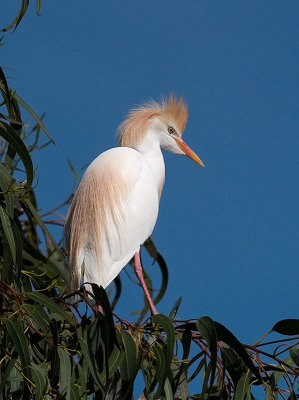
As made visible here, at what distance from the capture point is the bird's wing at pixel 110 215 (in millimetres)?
3053

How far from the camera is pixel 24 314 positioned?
193 centimetres

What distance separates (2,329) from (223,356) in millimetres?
557

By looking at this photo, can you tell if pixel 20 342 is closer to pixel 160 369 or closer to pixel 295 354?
pixel 160 369

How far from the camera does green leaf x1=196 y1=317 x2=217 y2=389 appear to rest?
1.95 m

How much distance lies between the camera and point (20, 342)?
184 cm

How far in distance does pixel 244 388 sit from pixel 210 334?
0.64ft

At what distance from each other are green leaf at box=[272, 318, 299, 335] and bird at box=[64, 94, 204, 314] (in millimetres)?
1033

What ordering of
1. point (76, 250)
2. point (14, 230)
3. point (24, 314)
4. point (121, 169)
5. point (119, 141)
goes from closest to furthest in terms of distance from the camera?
point (24, 314)
point (14, 230)
point (76, 250)
point (121, 169)
point (119, 141)

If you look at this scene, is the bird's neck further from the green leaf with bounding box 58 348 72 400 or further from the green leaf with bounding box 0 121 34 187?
the green leaf with bounding box 58 348 72 400

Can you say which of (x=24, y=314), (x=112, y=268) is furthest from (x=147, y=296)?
(x=24, y=314)

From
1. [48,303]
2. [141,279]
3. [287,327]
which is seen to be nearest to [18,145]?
[48,303]

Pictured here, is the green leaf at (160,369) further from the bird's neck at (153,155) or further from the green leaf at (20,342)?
the bird's neck at (153,155)

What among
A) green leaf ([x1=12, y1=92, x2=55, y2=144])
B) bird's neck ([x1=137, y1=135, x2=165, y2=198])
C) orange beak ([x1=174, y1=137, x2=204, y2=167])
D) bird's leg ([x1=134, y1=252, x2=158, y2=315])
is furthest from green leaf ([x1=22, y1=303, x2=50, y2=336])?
orange beak ([x1=174, y1=137, x2=204, y2=167])

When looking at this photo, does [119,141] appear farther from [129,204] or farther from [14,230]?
[14,230]
